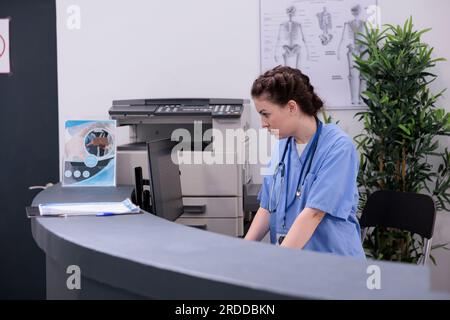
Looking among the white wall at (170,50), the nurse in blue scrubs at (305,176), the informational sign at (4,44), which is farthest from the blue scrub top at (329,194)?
the informational sign at (4,44)

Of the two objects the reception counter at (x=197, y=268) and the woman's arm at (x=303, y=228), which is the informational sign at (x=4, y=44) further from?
the woman's arm at (x=303, y=228)

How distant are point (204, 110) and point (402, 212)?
3.56 ft

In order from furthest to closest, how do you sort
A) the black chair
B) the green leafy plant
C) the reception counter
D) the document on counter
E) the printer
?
the green leafy plant, the printer, the black chair, the document on counter, the reception counter

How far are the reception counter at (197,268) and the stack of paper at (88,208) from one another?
0.17 metres

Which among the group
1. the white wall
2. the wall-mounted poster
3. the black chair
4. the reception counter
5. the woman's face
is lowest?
the black chair

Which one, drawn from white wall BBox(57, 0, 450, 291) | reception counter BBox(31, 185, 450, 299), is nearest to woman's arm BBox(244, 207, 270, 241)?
reception counter BBox(31, 185, 450, 299)

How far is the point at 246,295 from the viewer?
887mm

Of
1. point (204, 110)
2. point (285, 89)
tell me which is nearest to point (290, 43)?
point (204, 110)

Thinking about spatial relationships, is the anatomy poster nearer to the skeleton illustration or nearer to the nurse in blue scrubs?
the skeleton illustration

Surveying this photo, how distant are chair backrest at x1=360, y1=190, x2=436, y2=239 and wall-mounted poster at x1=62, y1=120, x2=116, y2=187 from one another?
1.26m

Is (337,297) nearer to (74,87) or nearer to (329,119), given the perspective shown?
(329,119)

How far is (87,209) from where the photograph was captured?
1.74 m

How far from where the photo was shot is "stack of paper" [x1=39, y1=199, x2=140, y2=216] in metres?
1.68

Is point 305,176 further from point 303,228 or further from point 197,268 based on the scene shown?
point 197,268
